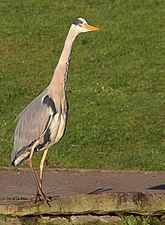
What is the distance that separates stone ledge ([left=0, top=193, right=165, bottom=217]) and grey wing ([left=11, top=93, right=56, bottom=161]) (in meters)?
0.66

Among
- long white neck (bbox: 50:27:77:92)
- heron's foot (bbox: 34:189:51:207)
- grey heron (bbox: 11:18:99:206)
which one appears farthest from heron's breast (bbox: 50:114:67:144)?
heron's foot (bbox: 34:189:51:207)

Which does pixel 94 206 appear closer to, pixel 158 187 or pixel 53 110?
pixel 53 110

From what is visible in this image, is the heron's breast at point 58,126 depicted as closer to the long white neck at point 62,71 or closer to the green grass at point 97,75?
the long white neck at point 62,71

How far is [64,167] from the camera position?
10953 millimetres

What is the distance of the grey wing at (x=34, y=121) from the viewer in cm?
741

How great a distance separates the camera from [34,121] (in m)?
7.49

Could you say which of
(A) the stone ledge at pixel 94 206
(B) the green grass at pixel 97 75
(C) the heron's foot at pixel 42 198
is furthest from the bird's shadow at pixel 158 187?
(C) the heron's foot at pixel 42 198

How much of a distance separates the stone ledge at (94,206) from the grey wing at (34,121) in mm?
663

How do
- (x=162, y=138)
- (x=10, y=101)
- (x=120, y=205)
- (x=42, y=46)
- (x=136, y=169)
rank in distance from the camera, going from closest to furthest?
1. (x=120, y=205)
2. (x=136, y=169)
3. (x=162, y=138)
4. (x=10, y=101)
5. (x=42, y=46)

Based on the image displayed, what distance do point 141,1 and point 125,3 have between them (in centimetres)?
50

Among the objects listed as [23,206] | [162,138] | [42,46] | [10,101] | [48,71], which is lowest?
[23,206]

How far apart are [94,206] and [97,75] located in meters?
9.16

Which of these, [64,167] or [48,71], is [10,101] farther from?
[64,167]

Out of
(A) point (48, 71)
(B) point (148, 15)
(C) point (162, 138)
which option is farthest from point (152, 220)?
(B) point (148, 15)
